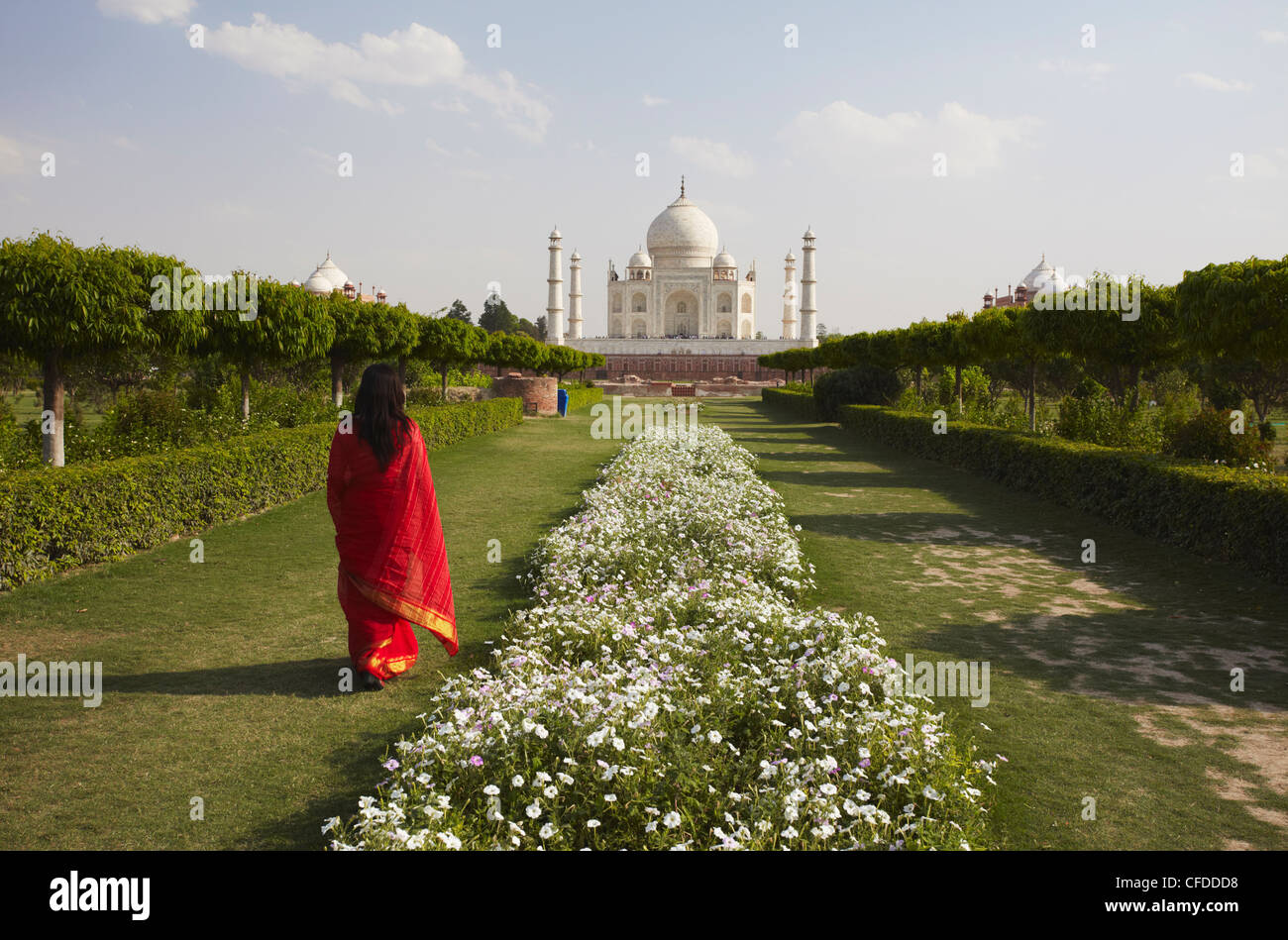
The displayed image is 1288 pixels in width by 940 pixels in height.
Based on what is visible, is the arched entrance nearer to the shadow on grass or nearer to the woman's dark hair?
the shadow on grass

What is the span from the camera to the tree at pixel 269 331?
11.4m

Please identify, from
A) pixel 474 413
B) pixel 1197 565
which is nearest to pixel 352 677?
pixel 1197 565

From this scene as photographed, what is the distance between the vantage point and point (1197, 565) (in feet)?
22.9

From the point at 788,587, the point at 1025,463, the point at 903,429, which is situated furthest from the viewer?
the point at 903,429

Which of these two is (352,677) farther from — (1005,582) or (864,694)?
(1005,582)

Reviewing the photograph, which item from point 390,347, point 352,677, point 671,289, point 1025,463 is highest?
point 671,289

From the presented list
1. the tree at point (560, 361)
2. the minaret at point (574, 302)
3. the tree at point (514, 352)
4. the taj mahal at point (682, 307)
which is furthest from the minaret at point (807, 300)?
the tree at point (514, 352)

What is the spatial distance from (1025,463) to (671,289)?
6093 cm

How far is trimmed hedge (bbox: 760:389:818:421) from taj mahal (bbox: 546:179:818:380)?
26.5 m

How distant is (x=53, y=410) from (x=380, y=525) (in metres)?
5.74

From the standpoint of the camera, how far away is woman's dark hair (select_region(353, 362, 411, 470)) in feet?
13.8

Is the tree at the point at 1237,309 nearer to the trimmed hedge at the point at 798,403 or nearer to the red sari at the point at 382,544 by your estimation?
the red sari at the point at 382,544

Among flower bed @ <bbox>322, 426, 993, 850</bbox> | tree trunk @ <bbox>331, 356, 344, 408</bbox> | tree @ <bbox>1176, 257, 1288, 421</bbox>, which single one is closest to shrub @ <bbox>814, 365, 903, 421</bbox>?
tree trunk @ <bbox>331, 356, 344, 408</bbox>

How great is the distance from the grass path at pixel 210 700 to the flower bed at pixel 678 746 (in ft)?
1.10
